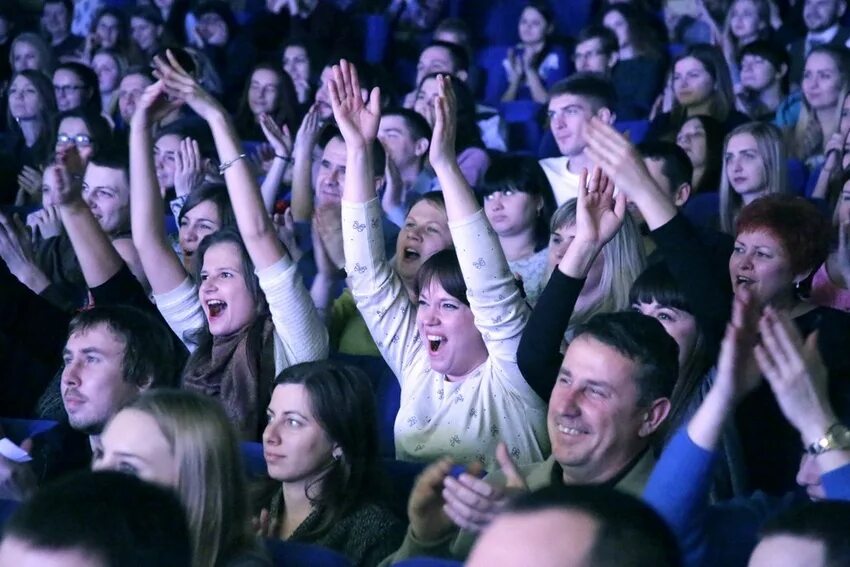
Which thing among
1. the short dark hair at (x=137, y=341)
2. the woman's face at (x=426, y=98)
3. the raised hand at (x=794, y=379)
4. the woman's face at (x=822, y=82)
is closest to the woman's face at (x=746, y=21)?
the woman's face at (x=822, y=82)

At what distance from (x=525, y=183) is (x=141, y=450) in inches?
80.9

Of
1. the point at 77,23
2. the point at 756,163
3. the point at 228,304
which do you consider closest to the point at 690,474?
the point at 228,304

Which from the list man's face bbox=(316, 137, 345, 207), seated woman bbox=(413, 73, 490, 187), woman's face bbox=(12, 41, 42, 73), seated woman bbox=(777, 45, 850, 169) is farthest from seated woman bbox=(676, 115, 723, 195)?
woman's face bbox=(12, 41, 42, 73)

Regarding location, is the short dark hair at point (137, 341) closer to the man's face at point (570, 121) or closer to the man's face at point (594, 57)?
the man's face at point (570, 121)

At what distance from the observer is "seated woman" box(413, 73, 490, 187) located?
4.79 m

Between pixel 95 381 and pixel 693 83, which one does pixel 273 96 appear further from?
pixel 95 381

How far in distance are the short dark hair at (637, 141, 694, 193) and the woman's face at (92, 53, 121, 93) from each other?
11.6 ft

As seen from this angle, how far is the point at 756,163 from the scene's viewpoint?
420cm

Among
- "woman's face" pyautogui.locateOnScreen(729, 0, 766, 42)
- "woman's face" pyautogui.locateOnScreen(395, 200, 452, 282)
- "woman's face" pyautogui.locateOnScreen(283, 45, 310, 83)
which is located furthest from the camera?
"woman's face" pyautogui.locateOnScreen(283, 45, 310, 83)

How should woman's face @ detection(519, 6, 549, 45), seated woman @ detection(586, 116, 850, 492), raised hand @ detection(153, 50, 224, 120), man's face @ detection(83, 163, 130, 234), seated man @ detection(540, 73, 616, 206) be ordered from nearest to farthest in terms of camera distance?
seated woman @ detection(586, 116, 850, 492) < raised hand @ detection(153, 50, 224, 120) < man's face @ detection(83, 163, 130, 234) < seated man @ detection(540, 73, 616, 206) < woman's face @ detection(519, 6, 549, 45)

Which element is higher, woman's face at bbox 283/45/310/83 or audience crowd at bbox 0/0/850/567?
woman's face at bbox 283/45/310/83

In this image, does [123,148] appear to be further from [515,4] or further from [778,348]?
[515,4]

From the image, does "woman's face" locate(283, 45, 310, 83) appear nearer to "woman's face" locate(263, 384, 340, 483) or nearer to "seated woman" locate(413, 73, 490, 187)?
"seated woman" locate(413, 73, 490, 187)

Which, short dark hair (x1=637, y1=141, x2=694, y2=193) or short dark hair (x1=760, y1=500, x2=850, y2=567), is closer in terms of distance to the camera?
short dark hair (x1=760, y1=500, x2=850, y2=567)
